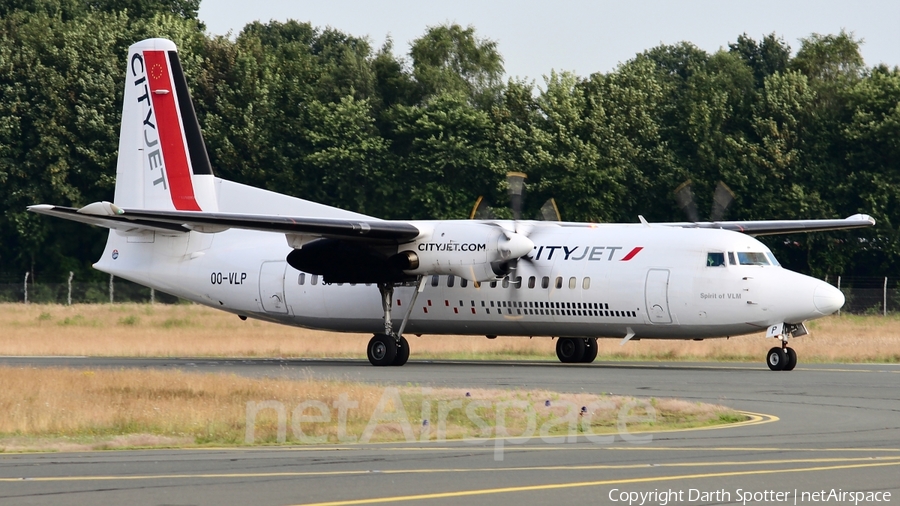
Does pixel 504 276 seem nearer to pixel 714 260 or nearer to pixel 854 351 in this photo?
pixel 714 260

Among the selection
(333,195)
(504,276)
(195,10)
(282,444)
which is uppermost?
(195,10)

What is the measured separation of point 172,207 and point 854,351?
1649 centimetres

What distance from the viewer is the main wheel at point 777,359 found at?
23891mm

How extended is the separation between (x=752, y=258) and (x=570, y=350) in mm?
4958

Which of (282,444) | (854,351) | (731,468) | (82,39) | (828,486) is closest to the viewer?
(828,486)

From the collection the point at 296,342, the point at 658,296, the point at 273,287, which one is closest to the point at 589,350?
the point at 658,296

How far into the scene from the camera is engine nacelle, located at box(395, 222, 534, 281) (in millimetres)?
25109

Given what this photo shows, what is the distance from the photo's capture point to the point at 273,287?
28266 mm

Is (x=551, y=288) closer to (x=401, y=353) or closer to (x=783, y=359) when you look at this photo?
(x=401, y=353)

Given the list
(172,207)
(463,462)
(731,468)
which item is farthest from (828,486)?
(172,207)

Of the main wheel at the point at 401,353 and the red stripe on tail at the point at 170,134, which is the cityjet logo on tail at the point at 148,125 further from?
the main wheel at the point at 401,353

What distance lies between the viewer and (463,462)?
11.6 m

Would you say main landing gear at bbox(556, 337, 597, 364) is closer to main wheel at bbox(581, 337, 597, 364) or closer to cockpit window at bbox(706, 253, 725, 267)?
main wheel at bbox(581, 337, 597, 364)

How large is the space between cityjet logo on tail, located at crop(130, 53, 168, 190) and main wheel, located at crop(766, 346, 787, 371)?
14.3 m
